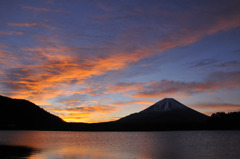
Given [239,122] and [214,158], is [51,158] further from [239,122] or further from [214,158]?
[239,122]

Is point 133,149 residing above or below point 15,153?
below

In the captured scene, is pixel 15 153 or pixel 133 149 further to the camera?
pixel 133 149

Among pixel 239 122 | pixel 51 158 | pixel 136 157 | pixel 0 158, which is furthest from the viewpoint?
pixel 239 122

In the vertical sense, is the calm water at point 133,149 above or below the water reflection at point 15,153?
below

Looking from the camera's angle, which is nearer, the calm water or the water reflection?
the water reflection

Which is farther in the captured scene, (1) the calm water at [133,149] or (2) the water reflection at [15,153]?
(1) the calm water at [133,149]

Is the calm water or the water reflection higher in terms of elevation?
the water reflection

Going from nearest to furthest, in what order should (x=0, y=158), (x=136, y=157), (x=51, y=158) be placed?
(x=0, y=158) < (x=51, y=158) < (x=136, y=157)

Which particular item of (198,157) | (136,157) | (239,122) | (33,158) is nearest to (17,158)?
(33,158)

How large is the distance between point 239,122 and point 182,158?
191580 mm

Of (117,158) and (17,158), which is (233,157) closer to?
(117,158)

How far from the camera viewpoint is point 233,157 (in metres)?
35.3

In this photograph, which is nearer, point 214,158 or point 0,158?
point 0,158

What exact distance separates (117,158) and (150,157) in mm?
5528
